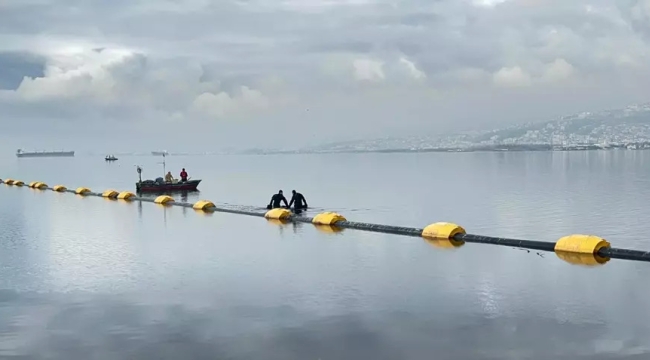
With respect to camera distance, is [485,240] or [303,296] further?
[485,240]

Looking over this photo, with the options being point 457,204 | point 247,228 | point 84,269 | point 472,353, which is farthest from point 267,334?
point 457,204

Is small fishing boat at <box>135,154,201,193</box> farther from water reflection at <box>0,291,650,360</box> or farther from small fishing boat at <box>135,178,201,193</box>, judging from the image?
water reflection at <box>0,291,650,360</box>

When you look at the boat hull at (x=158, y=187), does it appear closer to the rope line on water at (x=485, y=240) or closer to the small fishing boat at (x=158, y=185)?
the small fishing boat at (x=158, y=185)

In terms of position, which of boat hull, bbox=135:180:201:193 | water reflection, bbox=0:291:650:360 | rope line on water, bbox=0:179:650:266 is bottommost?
water reflection, bbox=0:291:650:360

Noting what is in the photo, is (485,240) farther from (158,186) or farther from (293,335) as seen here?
(158,186)

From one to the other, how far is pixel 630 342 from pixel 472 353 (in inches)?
123

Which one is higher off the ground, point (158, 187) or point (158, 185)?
point (158, 185)

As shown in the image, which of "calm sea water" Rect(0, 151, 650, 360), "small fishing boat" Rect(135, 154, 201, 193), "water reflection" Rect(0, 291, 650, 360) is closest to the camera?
"water reflection" Rect(0, 291, 650, 360)

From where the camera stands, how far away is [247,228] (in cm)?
3372

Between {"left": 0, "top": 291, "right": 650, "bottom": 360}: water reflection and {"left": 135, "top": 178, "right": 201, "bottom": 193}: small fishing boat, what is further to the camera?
{"left": 135, "top": 178, "right": 201, "bottom": 193}: small fishing boat

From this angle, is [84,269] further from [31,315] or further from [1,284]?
[31,315]

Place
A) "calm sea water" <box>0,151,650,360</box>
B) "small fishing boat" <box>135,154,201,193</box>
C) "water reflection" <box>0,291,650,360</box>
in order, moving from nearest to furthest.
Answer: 1. "water reflection" <box>0,291,650,360</box>
2. "calm sea water" <box>0,151,650,360</box>
3. "small fishing boat" <box>135,154,201,193</box>

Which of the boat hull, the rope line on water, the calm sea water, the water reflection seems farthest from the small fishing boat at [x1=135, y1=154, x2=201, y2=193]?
the water reflection

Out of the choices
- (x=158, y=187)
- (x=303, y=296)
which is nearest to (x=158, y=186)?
(x=158, y=187)
